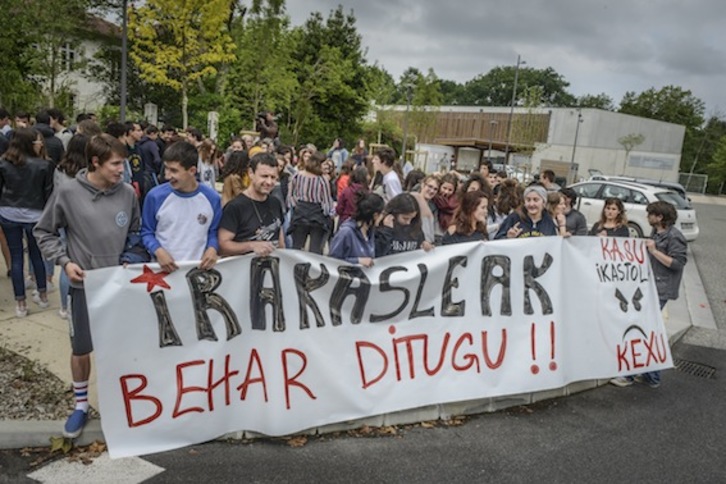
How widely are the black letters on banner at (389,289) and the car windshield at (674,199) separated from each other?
1306cm

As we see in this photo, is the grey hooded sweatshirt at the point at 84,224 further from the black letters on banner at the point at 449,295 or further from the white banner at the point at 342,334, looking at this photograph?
the black letters on banner at the point at 449,295

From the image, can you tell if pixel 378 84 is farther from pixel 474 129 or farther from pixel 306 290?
pixel 306 290

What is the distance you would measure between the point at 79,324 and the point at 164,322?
1.61 ft

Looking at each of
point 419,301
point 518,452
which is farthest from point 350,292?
point 518,452

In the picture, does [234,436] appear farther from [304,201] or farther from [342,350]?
[304,201]

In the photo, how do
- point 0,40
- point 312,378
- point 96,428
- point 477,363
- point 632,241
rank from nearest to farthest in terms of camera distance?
point 96,428, point 312,378, point 477,363, point 632,241, point 0,40

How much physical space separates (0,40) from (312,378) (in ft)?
69.4

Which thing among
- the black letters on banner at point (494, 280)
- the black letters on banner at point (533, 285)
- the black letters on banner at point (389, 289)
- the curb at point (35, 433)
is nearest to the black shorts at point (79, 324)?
the curb at point (35, 433)

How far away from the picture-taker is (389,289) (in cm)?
404

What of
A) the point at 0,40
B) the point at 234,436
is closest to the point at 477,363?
the point at 234,436

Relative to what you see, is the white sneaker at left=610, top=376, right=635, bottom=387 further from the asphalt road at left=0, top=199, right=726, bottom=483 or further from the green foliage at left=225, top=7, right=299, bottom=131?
the green foliage at left=225, top=7, right=299, bottom=131

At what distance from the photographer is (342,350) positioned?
3.86 meters

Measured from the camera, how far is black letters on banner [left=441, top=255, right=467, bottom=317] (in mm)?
4242

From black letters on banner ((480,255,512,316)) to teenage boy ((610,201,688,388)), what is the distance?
1.71 m
